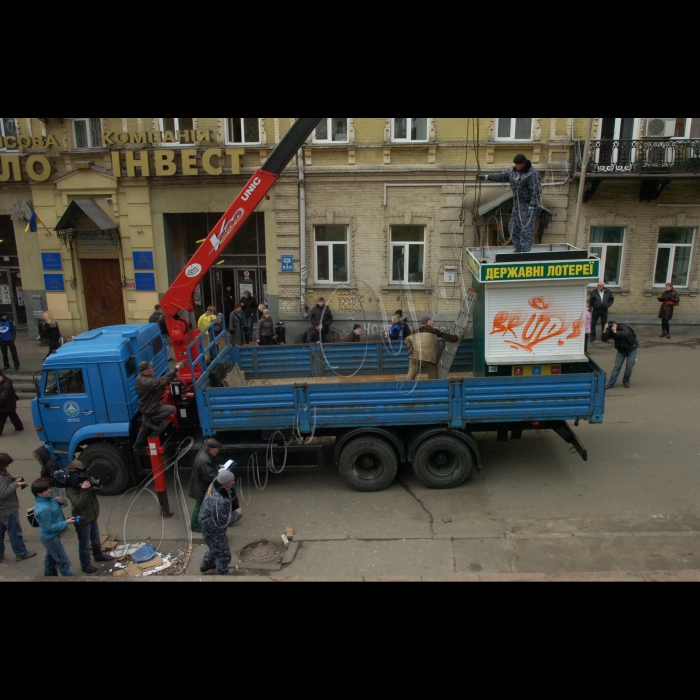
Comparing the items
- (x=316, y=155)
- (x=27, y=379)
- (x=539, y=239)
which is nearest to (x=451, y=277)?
(x=539, y=239)

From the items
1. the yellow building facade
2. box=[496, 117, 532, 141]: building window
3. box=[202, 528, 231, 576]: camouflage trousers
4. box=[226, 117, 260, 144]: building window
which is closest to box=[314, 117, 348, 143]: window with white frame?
the yellow building facade

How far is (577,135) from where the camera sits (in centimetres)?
1484

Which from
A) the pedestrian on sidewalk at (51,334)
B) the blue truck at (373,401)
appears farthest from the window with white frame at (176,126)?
the blue truck at (373,401)

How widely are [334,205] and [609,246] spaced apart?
7.37 metres

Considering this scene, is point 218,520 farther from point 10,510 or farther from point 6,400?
point 6,400

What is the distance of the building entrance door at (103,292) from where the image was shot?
1758cm

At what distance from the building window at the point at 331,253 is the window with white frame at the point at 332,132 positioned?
225 cm

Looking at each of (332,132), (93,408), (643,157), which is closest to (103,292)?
(332,132)

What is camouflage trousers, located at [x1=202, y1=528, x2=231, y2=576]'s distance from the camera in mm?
6315

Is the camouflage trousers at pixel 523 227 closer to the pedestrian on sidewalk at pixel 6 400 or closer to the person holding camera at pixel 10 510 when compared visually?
the person holding camera at pixel 10 510

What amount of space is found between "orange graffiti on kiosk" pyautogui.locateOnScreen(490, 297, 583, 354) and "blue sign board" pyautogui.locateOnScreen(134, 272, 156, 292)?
11.7m

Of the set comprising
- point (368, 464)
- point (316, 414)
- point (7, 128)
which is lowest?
point (368, 464)

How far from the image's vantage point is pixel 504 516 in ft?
24.9

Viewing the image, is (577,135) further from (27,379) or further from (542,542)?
(27,379)
